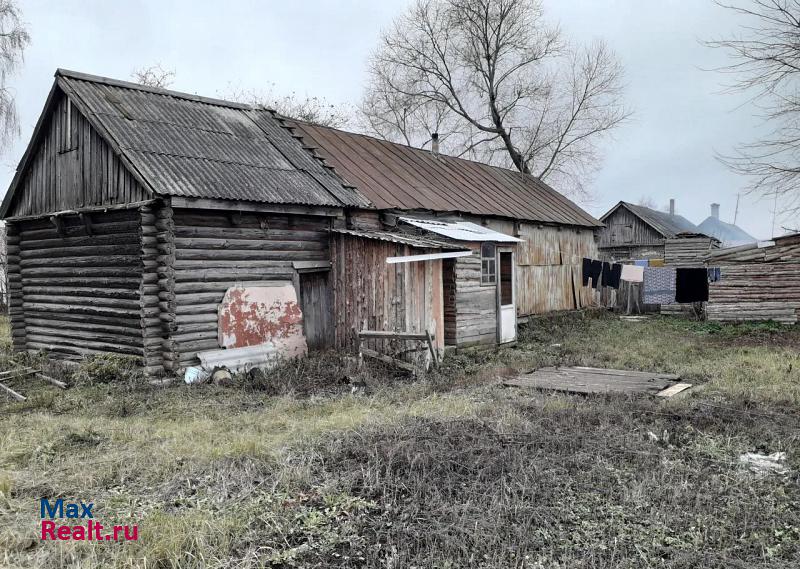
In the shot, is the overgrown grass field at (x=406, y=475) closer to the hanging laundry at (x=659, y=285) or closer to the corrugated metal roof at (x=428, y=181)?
the corrugated metal roof at (x=428, y=181)

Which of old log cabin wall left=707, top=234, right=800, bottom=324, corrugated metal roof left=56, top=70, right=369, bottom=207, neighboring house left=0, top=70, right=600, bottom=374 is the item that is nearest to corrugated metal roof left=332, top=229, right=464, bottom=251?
neighboring house left=0, top=70, right=600, bottom=374

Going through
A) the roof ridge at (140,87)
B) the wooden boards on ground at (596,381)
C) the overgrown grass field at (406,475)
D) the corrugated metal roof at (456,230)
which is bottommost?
the overgrown grass field at (406,475)

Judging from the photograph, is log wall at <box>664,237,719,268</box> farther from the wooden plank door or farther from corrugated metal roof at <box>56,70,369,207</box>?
the wooden plank door

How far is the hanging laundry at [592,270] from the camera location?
68.0 ft

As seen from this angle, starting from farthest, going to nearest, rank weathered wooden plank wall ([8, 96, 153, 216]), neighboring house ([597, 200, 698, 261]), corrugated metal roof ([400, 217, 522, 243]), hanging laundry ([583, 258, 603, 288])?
neighboring house ([597, 200, 698, 261])
hanging laundry ([583, 258, 603, 288])
corrugated metal roof ([400, 217, 522, 243])
weathered wooden plank wall ([8, 96, 153, 216])

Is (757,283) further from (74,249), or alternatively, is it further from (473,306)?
(74,249)

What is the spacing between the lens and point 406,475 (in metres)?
5.32

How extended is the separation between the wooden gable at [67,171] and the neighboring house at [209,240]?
4 centimetres

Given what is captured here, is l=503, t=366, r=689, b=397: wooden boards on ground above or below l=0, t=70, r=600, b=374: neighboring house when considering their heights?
below

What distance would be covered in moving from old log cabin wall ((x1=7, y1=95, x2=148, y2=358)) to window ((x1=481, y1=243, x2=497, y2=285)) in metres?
8.06

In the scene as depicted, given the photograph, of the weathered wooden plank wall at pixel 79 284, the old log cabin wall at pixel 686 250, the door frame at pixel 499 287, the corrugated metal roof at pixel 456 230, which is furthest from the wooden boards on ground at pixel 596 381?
the old log cabin wall at pixel 686 250

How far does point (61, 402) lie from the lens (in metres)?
8.73

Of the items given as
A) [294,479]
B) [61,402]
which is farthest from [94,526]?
[61,402]

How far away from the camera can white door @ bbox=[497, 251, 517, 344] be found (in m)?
15.2
